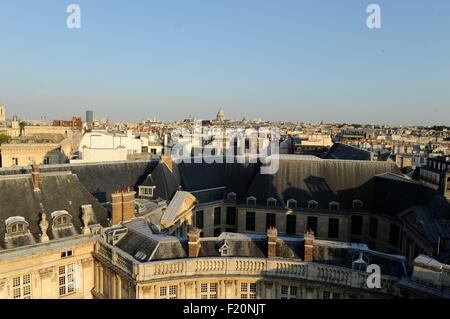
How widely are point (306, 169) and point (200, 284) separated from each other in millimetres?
25606

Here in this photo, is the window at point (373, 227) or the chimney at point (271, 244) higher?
the chimney at point (271, 244)

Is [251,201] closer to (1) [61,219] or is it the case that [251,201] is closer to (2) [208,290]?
(2) [208,290]

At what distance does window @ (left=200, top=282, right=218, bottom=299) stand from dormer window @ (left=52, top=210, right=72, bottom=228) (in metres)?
9.96

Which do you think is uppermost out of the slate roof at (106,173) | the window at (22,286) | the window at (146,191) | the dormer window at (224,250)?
the slate roof at (106,173)

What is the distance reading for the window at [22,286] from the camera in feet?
70.0

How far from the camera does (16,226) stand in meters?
22.2

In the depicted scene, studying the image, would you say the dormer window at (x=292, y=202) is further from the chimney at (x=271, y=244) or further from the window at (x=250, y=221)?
the chimney at (x=271, y=244)

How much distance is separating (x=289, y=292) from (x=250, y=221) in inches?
862

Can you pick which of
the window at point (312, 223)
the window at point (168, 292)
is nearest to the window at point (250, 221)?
the window at point (312, 223)

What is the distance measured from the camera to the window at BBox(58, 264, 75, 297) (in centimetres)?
2320

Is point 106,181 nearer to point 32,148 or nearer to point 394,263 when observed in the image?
point 394,263

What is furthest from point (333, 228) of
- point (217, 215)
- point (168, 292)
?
point (168, 292)

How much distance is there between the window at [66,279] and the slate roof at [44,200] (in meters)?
2.01

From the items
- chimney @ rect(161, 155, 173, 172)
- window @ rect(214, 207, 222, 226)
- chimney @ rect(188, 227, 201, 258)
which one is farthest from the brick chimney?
window @ rect(214, 207, 222, 226)
